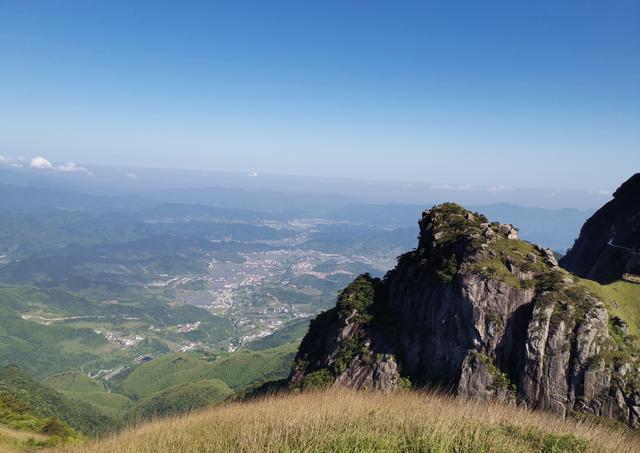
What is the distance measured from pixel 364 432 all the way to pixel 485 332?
65.8 feet

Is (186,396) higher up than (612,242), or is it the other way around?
(612,242)

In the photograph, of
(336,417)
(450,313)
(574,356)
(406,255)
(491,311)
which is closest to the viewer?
(336,417)

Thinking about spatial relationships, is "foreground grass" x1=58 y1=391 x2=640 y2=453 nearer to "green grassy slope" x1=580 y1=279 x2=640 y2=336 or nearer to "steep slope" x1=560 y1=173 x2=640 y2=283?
"green grassy slope" x1=580 y1=279 x2=640 y2=336

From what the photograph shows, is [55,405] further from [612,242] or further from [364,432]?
A: [364,432]

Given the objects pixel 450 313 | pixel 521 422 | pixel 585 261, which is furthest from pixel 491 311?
pixel 585 261

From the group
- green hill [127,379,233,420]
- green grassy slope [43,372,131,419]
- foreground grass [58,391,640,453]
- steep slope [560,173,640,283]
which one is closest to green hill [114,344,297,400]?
green hill [127,379,233,420]

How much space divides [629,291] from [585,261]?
52.5 ft

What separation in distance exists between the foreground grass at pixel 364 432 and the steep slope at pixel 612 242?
3424 cm

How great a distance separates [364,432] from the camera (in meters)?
7.12

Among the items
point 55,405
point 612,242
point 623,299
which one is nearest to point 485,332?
point 623,299

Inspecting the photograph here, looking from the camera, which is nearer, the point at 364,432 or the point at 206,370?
the point at 364,432

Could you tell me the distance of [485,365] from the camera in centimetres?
2400

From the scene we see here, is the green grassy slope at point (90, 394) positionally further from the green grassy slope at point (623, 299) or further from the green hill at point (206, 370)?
the green grassy slope at point (623, 299)

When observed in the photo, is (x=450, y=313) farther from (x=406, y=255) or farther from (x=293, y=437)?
(x=293, y=437)
